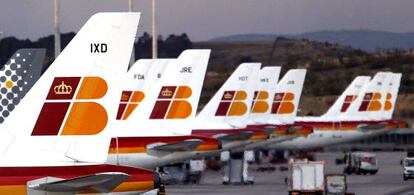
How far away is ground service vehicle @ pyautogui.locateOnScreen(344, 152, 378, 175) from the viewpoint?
95062 millimetres

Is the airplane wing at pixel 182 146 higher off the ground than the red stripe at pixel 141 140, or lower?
lower

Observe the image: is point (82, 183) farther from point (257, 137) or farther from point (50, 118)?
point (257, 137)

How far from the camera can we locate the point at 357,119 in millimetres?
123625

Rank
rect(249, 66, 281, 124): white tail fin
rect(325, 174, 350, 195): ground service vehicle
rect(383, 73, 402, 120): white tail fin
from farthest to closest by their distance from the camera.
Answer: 1. rect(383, 73, 402, 120): white tail fin
2. rect(249, 66, 281, 124): white tail fin
3. rect(325, 174, 350, 195): ground service vehicle

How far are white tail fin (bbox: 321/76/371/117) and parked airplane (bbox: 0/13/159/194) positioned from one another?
97.6 m

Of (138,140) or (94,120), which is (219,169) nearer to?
(138,140)

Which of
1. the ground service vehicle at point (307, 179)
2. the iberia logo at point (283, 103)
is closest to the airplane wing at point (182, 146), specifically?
the ground service vehicle at point (307, 179)

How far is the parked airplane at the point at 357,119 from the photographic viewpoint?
121875 millimetres

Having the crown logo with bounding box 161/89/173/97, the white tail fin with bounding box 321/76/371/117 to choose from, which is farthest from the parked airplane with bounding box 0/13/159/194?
the white tail fin with bounding box 321/76/371/117

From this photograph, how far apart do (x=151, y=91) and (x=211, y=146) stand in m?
3.49

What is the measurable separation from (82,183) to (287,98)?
243 ft

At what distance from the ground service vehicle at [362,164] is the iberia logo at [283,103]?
22.1 feet

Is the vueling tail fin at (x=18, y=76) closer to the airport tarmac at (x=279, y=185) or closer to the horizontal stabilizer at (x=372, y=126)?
the airport tarmac at (x=279, y=185)

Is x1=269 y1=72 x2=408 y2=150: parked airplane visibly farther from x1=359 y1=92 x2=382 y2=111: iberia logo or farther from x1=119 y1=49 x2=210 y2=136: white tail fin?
x1=119 y1=49 x2=210 y2=136: white tail fin
